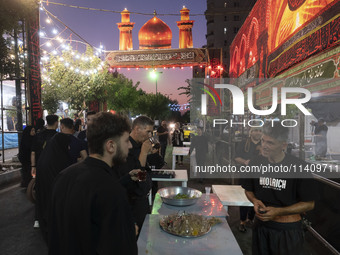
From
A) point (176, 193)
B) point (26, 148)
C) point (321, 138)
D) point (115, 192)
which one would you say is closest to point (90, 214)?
point (115, 192)

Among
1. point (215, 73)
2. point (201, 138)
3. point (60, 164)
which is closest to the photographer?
point (60, 164)

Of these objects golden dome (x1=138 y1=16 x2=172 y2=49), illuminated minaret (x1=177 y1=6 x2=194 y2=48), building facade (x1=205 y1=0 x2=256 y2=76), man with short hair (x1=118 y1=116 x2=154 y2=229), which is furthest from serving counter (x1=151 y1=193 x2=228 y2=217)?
building facade (x1=205 y1=0 x2=256 y2=76)

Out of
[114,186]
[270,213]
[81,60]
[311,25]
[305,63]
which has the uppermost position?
[81,60]

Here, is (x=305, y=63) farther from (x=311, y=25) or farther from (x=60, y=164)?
(x=60, y=164)

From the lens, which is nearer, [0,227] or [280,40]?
[280,40]

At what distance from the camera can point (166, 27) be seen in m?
15.2

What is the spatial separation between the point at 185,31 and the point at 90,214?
48.8ft

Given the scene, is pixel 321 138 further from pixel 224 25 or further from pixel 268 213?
pixel 224 25

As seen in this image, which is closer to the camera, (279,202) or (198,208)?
(279,202)

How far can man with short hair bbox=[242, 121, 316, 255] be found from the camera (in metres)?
2.68

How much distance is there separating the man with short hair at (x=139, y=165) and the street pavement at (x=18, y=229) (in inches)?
92.9

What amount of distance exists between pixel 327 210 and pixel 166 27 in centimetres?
1350

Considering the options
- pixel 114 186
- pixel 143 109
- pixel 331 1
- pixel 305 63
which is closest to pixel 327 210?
pixel 305 63

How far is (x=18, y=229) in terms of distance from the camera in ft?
16.7
